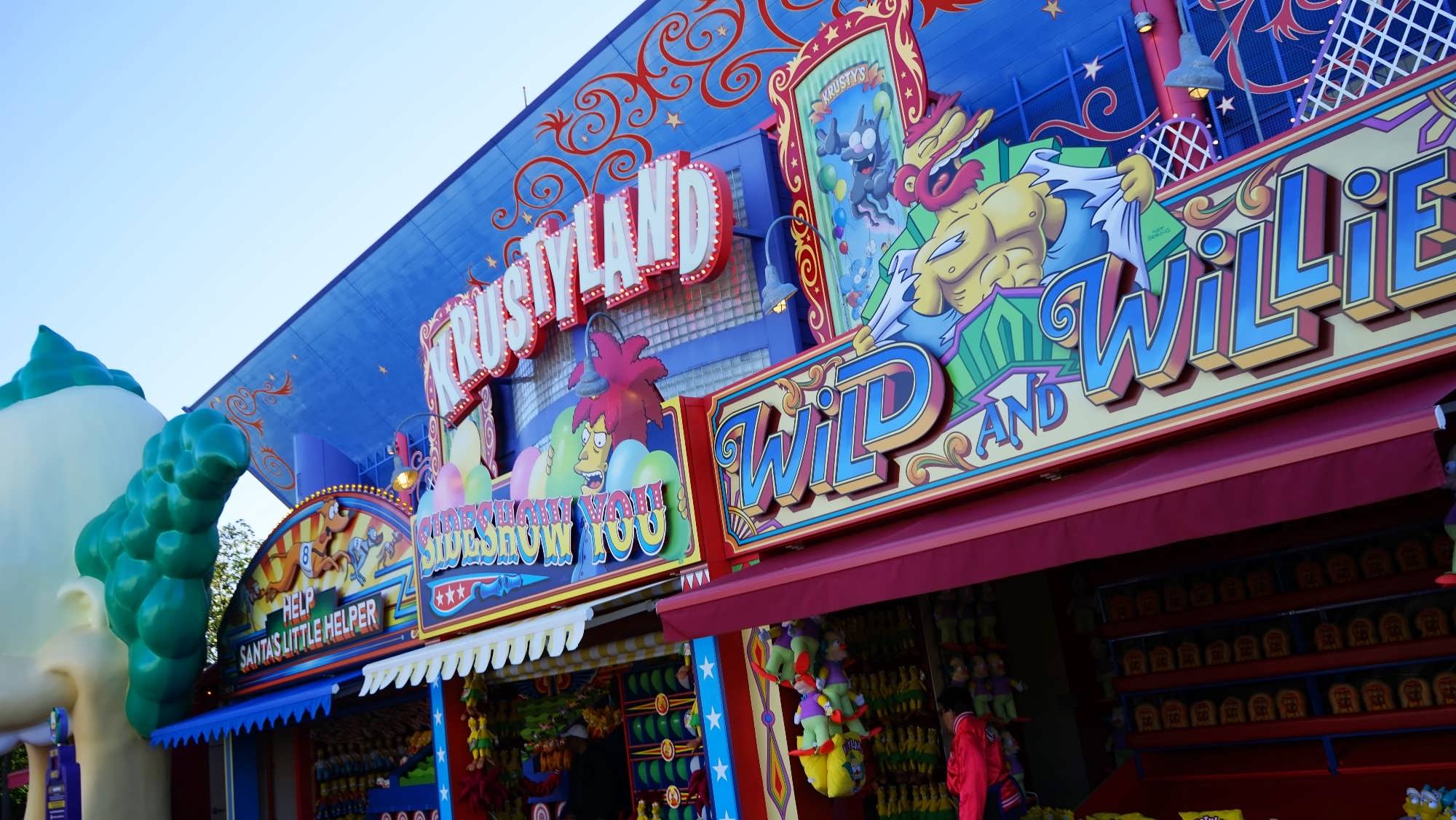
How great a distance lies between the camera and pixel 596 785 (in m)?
10.5

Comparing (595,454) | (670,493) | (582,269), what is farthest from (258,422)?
(670,493)

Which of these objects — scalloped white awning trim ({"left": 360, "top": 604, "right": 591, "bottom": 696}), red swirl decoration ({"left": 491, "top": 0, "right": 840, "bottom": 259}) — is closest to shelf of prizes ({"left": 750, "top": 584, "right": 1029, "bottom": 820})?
scalloped white awning trim ({"left": 360, "top": 604, "right": 591, "bottom": 696})

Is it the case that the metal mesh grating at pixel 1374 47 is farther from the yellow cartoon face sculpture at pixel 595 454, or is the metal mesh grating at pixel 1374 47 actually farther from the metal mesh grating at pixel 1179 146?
the yellow cartoon face sculpture at pixel 595 454

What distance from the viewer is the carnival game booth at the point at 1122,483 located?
194 inches

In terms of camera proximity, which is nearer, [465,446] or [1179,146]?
[1179,146]

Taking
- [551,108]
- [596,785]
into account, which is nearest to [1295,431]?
[596,785]

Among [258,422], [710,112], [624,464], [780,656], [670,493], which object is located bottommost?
[780,656]

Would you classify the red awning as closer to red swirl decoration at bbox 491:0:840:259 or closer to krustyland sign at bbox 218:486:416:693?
red swirl decoration at bbox 491:0:840:259

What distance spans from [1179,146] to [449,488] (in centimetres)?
701

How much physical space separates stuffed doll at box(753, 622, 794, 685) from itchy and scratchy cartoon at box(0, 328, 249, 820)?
25.8 feet

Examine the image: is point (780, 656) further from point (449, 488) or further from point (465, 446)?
point (465, 446)

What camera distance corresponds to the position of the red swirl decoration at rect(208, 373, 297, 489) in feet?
62.8

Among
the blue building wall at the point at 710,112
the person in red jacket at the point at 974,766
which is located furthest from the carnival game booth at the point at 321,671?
the person in red jacket at the point at 974,766

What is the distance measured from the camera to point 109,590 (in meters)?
13.3
